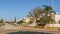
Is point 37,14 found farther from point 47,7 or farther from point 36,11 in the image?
point 47,7

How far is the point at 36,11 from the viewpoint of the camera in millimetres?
83000

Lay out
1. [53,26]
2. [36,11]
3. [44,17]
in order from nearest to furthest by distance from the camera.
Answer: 1. [53,26]
2. [44,17]
3. [36,11]

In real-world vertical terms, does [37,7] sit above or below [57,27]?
above

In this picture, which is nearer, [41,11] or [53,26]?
[53,26]

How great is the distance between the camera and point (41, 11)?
79.6 m

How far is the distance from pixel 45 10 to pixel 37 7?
23.0ft

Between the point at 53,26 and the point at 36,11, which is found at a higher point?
the point at 36,11

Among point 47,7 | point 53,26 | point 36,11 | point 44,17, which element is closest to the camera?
point 53,26

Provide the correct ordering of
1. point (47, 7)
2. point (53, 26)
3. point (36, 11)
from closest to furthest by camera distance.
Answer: point (53, 26) < point (47, 7) < point (36, 11)

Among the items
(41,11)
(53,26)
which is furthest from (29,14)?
(53,26)

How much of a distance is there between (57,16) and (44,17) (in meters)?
12.7

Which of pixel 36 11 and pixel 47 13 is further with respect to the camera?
pixel 36 11

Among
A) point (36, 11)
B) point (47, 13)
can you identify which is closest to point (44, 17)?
point (47, 13)

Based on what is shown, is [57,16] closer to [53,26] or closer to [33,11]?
[33,11]
